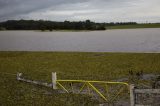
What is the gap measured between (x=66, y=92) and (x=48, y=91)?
1201mm

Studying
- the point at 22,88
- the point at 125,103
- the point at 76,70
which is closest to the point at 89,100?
the point at 125,103

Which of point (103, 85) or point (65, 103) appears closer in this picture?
point (65, 103)

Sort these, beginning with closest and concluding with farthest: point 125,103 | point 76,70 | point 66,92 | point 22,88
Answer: point 125,103 < point 66,92 < point 22,88 < point 76,70

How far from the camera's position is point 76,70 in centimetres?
2827

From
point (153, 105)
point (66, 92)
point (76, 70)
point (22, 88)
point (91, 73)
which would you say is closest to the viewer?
point (153, 105)

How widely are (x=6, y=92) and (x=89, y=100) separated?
550cm

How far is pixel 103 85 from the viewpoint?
20.0m

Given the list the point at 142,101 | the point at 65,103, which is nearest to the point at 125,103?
the point at 142,101

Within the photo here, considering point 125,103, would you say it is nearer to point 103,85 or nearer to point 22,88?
point 103,85

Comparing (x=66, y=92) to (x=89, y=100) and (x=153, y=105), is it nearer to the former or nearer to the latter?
(x=89, y=100)

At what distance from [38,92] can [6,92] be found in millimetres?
1992

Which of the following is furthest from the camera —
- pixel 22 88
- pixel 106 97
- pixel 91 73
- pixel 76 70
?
pixel 76 70

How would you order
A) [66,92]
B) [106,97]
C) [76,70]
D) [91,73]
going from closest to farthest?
[106,97] < [66,92] < [91,73] < [76,70]

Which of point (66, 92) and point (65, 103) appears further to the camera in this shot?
point (66, 92)
